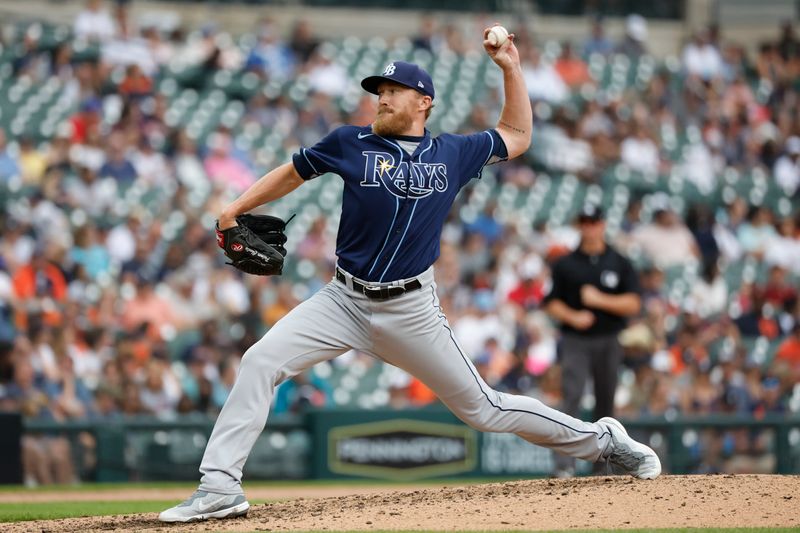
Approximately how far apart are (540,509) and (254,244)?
1.78 meters

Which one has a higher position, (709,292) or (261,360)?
(709,292)

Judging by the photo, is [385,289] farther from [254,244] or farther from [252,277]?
[252,277]

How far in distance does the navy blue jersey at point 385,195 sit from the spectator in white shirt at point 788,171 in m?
13.4

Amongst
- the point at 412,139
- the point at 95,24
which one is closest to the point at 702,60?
the point at 95,24

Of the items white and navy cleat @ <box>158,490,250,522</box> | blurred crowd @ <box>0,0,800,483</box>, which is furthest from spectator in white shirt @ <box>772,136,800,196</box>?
white and navy cleat @ <box>158,490,250,522</box>

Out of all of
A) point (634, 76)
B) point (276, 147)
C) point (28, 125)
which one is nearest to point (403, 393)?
point (276, 147)

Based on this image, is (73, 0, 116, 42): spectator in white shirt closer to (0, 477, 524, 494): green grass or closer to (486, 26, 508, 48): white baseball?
(0, 477, 524, 494): green grass

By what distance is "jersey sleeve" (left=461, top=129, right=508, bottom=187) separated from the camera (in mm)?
6254

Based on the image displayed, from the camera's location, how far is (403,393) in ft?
41.4

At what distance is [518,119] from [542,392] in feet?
21.1

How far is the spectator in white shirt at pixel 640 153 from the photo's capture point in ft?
59.4

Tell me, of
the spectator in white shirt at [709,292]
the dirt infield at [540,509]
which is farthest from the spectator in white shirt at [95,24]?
the dirt infield at [540,509]

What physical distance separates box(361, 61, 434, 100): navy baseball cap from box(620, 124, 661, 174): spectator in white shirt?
12.2m

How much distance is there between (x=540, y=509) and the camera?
6.15 m
